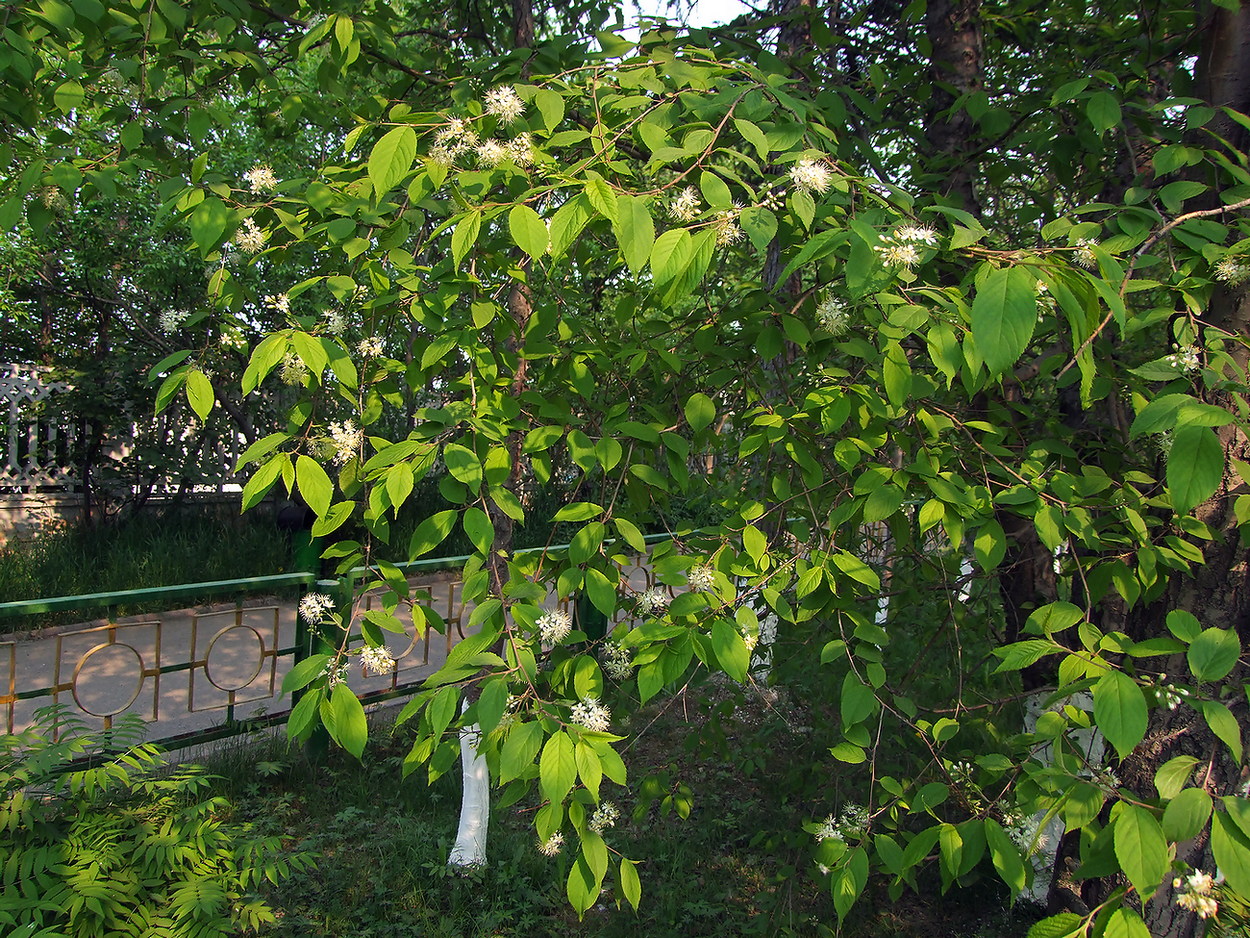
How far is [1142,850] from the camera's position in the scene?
115cm

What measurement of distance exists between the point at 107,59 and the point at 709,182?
1.94 m

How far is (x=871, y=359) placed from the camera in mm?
1671

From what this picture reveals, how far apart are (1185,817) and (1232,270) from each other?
0.97 metres

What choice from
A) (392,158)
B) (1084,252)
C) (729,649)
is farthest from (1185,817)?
(392,158)

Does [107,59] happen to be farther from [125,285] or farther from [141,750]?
[125,285]

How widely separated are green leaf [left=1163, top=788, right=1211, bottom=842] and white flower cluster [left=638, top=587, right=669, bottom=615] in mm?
845

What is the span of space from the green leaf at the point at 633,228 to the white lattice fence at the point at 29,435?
8447 millimetres

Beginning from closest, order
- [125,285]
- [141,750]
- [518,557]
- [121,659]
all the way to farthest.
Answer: [518,557] → [141,750] → [121,659] → [125,285]

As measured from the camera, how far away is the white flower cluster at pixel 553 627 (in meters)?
1.58

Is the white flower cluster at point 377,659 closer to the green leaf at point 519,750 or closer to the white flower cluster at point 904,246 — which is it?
the green leaf at point 519,750

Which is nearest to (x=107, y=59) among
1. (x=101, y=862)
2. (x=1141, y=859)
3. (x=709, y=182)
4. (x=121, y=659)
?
(x=709, y=182)

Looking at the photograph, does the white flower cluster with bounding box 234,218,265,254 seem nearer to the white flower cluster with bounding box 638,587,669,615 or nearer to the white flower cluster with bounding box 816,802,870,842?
the white flower cluster with bounding box 638,587,669,615

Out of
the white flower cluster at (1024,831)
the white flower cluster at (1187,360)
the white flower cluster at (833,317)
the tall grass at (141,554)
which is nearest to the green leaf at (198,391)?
the white flower cluster at (833,317)

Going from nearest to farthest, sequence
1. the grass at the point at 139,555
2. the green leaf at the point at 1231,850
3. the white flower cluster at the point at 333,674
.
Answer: the green leaf at the point at 1231,850, the white flower cluster at the point at 333,674, the grass at the point at 139,555
